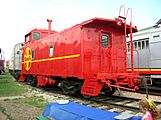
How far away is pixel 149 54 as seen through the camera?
13.4 meters

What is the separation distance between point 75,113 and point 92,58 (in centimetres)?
591

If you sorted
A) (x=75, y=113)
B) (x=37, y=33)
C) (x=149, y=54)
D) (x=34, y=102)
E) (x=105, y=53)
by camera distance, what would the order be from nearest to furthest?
(x=75, y=113)
(x=34, y=102)
(x=105, y=53)
(x=149, y=54)
(x=37, y=33)

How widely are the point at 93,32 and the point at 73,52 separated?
1189 millimetres

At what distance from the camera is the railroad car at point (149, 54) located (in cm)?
1292

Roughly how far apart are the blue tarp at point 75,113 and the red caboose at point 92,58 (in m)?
4.30

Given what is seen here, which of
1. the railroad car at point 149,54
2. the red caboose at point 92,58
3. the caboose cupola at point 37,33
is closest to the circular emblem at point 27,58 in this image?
the caboose cupola at point 37,33

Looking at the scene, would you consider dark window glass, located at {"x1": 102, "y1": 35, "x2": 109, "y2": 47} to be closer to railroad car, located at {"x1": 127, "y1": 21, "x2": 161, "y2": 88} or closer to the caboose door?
the caboose door

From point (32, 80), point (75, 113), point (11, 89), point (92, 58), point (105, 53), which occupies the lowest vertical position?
point (11, 89)

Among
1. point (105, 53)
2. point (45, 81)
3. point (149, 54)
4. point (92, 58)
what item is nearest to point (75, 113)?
point (92, 58)

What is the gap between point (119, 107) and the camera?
355 inches

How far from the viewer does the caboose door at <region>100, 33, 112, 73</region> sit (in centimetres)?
1100

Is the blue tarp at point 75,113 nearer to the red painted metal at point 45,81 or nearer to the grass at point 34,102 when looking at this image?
the grass at point 34,102

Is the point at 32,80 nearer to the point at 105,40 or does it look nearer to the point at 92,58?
the point at 105,40

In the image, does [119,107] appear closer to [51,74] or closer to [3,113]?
[3,113]
